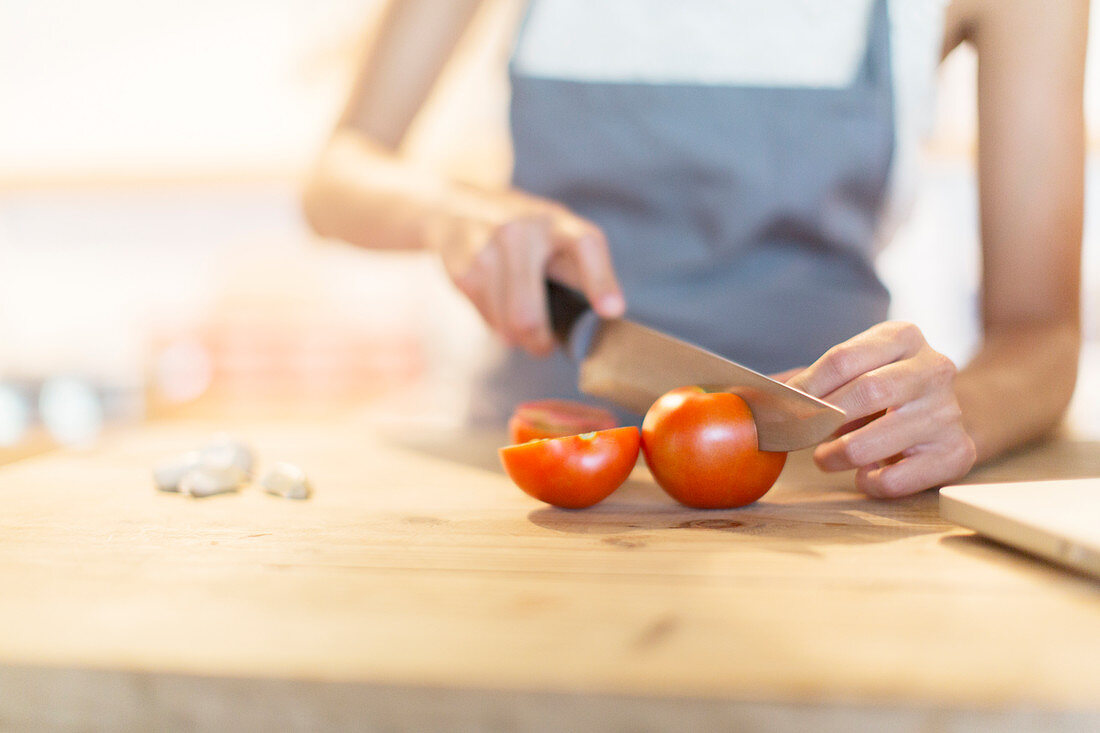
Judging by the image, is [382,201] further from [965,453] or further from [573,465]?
[965,453]

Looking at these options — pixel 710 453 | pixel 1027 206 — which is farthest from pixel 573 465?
pixel 1027 206

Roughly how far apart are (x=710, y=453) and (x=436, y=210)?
515 mm

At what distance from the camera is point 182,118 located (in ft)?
11.6

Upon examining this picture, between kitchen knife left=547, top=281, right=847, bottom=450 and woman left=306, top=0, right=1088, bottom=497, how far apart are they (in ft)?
0.34

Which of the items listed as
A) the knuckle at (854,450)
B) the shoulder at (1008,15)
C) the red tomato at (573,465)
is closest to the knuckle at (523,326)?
the red tomato at (573,465)

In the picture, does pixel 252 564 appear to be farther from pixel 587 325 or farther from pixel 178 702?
pixel 587 325

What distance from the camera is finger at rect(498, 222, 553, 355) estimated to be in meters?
0.81

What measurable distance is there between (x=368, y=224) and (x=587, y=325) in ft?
1.21

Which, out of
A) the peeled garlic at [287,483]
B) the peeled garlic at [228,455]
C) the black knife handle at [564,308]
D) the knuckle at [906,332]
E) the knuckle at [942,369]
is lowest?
the peeled garlic at [287,483]

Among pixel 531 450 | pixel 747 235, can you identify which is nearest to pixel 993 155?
pixel 747 235

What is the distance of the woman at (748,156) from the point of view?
38.2 inches

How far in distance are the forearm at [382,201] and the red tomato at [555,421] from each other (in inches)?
8.5

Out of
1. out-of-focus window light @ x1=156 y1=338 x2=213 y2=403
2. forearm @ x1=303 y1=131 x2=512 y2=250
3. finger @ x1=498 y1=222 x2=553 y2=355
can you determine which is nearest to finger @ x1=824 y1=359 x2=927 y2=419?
finger @ x1=498 y1=222 x2=553 y2=355

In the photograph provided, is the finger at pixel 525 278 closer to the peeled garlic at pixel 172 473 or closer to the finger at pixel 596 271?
the finger at pixel 596 271
